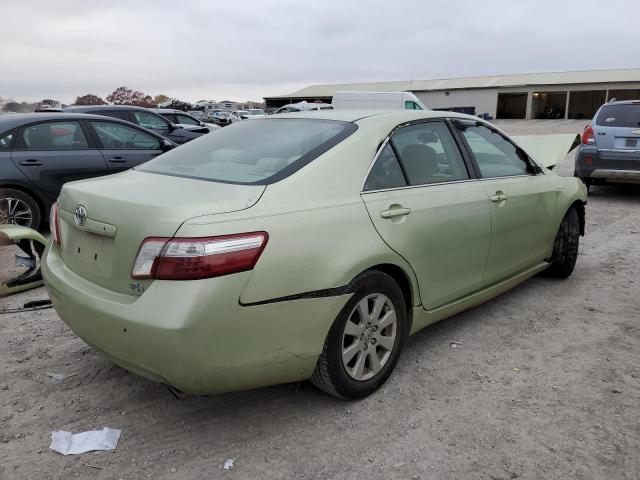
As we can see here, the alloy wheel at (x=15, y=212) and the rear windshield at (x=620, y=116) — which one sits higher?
the rear windshield at (x=620, y=116)

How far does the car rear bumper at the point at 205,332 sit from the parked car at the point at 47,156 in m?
4.38

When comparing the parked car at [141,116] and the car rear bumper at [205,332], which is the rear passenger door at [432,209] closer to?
the car rear bumper at [205,332]

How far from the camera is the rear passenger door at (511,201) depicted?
148 inches

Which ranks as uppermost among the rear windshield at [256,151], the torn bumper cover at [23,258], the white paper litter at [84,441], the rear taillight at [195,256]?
the rear windshield at [256,151]

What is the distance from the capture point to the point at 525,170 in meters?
4.30

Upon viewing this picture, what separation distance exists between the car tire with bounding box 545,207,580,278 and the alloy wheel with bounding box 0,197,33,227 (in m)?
5.75

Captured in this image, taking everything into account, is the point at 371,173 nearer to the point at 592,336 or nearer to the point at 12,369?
the point at 592,336

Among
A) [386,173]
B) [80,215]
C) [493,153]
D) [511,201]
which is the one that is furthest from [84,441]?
[493,153]

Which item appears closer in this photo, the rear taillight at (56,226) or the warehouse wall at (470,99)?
the rear taillight at (56,226)

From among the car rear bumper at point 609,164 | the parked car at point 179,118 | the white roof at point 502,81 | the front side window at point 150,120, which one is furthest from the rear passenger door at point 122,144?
the white roof at point 502,81

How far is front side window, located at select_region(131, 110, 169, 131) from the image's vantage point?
1081cm

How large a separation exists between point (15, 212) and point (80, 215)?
14.3 feet

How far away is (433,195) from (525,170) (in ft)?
4.69

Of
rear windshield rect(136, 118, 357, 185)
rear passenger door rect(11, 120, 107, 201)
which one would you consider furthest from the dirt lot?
rear passenger door rect(11, 120, 107, 201)
